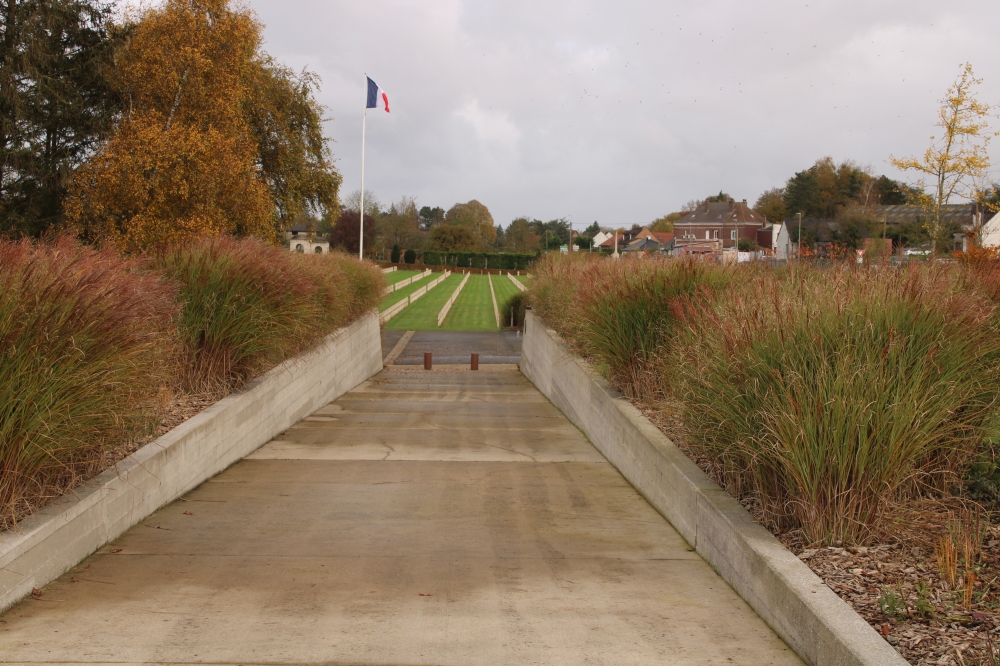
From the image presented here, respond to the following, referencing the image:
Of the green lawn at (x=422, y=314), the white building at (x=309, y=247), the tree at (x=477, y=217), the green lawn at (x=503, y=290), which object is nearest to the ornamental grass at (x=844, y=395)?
the white building at (x=309, y=247)

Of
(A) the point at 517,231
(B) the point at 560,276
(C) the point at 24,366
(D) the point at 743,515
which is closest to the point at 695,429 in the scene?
(D) the point at 743,515

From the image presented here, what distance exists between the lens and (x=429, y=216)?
636ft

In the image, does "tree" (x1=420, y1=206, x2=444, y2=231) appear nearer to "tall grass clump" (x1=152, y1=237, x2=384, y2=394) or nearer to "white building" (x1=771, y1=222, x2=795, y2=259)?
"white building" (x1=771, y1=222, x2=795, y2=259)

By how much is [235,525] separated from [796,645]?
10.7ft

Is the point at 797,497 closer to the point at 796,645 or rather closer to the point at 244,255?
the point at 796,645

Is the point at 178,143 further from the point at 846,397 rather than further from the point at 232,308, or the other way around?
the point at 846,397

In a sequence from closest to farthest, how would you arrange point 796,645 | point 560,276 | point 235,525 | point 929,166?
point 796,645 < point 235,525 < point 560,276 < point 929,166

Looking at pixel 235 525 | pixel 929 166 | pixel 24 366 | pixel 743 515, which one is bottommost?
pixel 235 525

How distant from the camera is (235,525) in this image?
5297 millimetres

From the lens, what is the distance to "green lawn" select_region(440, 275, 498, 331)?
39025 millimetres

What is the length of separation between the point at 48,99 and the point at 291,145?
779cm

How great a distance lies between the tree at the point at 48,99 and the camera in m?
20.2

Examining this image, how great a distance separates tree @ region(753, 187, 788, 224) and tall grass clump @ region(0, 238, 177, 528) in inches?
3332

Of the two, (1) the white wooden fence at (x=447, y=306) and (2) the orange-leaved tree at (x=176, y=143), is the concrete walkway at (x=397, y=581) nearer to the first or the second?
(2) the orange-leaved tree at (x=176, y=143)
